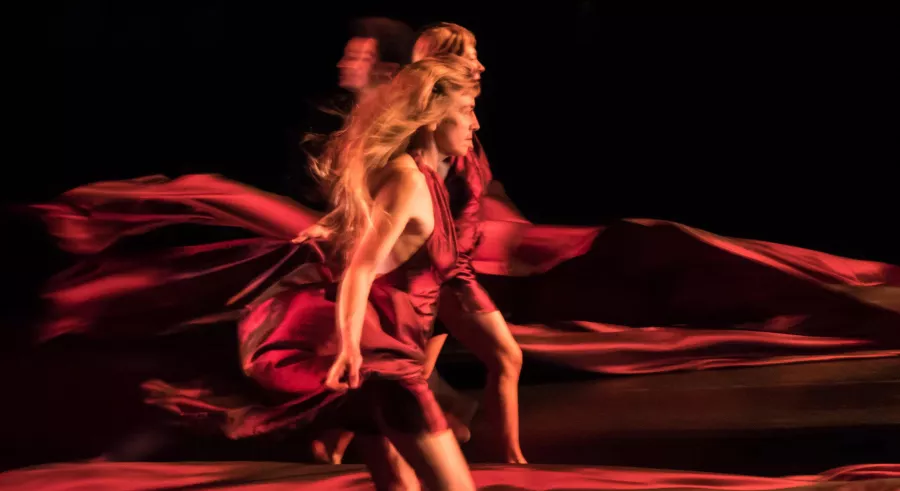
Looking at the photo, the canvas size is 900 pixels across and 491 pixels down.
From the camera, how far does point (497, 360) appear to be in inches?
91.0

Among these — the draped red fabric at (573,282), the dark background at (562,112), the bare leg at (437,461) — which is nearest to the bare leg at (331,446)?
the draped red fabric at (573,282)

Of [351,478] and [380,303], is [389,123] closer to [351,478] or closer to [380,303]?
[380,303]

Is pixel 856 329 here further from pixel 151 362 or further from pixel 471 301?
pixel 151 362

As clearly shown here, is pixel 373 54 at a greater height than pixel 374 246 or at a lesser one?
greater

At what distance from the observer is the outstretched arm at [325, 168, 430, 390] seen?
1603mm

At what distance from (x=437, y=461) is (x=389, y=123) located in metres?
0.58

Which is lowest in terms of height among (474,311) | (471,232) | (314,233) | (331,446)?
(331,446)

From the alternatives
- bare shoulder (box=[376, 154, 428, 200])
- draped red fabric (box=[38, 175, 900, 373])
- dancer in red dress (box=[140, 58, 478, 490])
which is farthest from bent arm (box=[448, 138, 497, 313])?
bare shoulder (box=[376, 154, 428, 200])

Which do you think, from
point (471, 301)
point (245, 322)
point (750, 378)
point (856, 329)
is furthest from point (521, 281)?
point (245, 322)

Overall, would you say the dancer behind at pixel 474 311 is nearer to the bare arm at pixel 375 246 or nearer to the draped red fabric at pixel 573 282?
the draped red fabric at pixel 573 282

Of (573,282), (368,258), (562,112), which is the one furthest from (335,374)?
(562,112)

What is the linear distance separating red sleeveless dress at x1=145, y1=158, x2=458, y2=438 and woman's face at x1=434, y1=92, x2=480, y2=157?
0.25ft

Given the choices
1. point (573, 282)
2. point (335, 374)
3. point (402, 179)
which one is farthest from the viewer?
point (573, 282)

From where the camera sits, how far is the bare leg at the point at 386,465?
179cm
